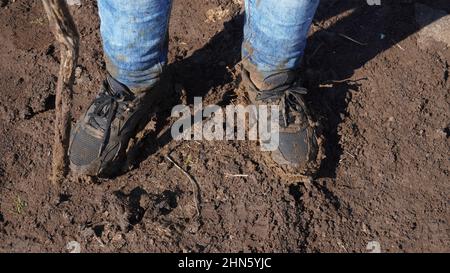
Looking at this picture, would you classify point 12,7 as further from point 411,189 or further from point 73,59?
point 411,189

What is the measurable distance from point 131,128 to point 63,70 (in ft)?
1.81

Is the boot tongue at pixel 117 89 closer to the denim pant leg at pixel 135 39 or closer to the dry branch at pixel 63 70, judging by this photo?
the denim pant leg at pixel 135 39

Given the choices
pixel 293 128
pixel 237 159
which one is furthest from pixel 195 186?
pixel 293 128

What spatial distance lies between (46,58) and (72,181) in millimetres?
629

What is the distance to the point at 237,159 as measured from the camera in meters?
2.20

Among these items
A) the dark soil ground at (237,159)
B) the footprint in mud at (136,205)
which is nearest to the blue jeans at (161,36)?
the dark soil ground at (237,159)

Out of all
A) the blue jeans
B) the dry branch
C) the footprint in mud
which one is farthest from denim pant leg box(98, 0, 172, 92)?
the footprint in mud

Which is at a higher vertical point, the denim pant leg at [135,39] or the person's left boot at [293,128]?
the denim pant leg at [135,39]

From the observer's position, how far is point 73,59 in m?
1.60

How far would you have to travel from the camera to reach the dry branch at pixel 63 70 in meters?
1.47

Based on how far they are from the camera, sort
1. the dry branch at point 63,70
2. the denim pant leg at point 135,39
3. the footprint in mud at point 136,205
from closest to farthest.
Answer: the dry branch at point 63,70, the denim pant leg at point 135,39, the footprint in mud at point 136,205

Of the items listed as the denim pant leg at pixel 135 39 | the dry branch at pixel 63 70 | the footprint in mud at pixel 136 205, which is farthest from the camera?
the footprint in mud at pixel 136 205

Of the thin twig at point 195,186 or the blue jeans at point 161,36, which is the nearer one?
the blue jeans at point 161,36

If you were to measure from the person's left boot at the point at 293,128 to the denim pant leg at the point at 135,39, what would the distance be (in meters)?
0.44
